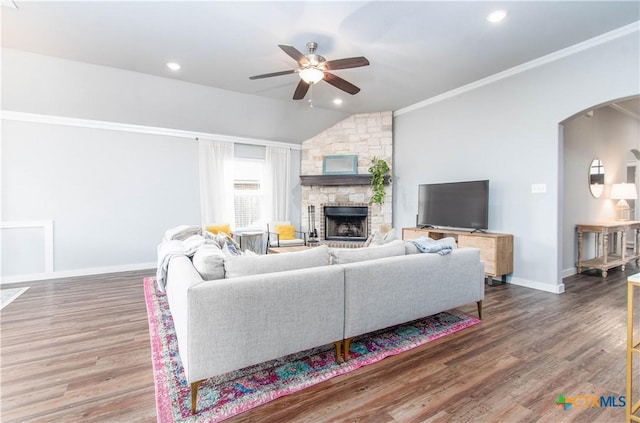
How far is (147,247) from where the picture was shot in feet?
16.8

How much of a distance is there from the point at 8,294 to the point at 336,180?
17.5ft

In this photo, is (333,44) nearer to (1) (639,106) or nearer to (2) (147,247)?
(2) (147,247)

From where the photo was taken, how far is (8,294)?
3.64 metres

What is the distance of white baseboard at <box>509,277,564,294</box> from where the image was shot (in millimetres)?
3723

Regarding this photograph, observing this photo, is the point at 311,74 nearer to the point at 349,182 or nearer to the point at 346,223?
the point at 349,182

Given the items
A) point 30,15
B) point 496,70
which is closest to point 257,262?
point 30,15

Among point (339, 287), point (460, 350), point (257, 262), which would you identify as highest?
point (257, 262)

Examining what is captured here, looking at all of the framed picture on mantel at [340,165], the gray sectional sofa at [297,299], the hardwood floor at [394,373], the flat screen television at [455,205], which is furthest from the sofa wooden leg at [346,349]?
the framed picture on mantel at [340,165]

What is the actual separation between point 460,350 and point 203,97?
16.5 ft

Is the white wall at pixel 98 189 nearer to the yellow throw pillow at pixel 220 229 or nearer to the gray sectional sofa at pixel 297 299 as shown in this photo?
the yellow throw pillow at pixel 220 229

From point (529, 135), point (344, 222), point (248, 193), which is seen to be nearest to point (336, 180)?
point (344, 222)

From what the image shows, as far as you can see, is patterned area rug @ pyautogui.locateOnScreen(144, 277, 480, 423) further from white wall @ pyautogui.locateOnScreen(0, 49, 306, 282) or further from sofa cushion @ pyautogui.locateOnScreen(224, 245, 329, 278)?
white wall @ pyautogui.locateOnScreen(0, 49, 306, 282)

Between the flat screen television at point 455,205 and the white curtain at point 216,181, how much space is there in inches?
148

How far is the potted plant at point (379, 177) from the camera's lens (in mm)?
5914
